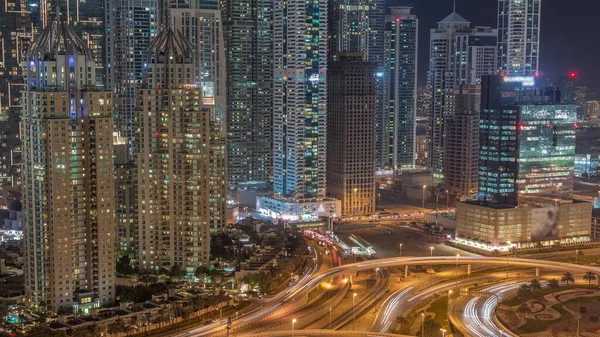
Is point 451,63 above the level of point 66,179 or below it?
above

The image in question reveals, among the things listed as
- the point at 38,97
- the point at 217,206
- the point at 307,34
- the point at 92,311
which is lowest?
the point at 92,311

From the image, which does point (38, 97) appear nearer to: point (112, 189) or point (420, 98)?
point (112, 189)

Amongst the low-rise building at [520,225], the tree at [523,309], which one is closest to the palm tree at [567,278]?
the tree at [523,309]

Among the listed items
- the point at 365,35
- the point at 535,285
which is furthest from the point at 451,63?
the point at 535,285

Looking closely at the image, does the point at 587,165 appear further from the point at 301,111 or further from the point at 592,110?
the point at 301,111

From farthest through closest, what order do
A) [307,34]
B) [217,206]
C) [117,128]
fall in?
[117,128], [307,34], [217,206]

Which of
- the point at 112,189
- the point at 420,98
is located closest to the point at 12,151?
the point at 112,189
